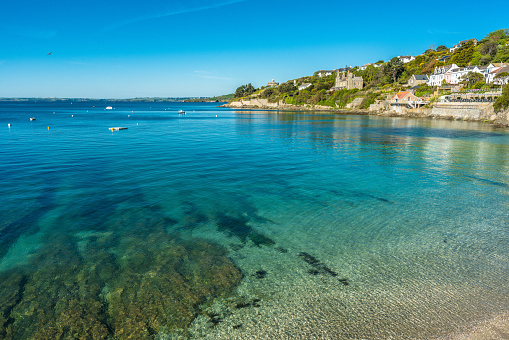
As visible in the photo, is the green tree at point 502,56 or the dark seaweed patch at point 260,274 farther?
the green tree at point 502,56

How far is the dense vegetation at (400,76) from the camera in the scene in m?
105

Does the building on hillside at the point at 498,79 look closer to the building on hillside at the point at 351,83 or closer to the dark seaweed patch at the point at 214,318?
the building on hillside at the point at 351,83

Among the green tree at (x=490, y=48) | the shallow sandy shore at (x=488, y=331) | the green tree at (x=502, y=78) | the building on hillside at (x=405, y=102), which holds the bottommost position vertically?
the shallow sandy shore at (x=488, y=331)

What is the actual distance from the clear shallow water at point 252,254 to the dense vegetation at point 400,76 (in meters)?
93.0

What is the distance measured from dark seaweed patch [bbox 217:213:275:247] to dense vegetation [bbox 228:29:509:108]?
9932 centimetres

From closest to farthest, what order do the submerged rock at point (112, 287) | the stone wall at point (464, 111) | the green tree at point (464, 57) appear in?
the submerged rock at point (112, 287) → the stone wall at point (464, 111) → the green tree at point (464, 57)

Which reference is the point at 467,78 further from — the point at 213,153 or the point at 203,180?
the point at 203,180

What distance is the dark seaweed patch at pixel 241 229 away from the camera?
11.6m

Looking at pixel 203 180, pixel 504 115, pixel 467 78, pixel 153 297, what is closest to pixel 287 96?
pixel 467 78

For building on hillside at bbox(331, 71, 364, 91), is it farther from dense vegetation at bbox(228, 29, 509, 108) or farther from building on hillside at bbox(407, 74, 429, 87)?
building on hillside at bbox(407, 74, 429, 87)

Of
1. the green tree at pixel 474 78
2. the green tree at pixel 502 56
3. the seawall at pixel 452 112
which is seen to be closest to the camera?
the seawall at pixel 452 112

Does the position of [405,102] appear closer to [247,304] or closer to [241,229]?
[241,229]

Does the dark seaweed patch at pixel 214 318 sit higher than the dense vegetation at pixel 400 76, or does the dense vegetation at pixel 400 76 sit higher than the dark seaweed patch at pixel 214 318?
the dense vegetation at pixel 400 76

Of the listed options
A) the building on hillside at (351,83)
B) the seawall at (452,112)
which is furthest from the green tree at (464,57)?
the seawall at (452,112)
